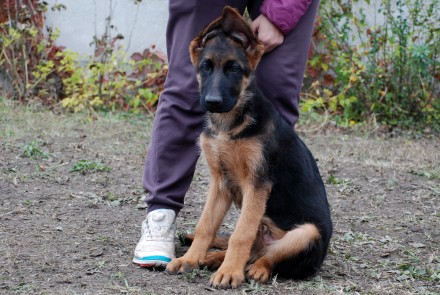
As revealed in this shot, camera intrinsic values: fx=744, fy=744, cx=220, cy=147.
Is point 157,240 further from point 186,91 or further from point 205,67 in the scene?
point 205,67

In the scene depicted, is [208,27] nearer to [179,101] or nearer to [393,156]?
[179,101]

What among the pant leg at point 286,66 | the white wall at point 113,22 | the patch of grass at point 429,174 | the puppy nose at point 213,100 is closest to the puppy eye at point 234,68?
the puppy nose at point 213,100

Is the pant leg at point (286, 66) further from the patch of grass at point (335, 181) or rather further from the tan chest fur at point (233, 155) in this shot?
the patch of grass at point (335, 181)

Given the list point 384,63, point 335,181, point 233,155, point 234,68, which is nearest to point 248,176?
point 233,155

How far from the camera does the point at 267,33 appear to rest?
4.11 metres

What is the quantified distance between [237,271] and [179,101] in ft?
3.48

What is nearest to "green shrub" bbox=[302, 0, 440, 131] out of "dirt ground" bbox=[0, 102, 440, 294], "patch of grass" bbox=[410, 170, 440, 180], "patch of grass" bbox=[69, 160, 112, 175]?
"dirt ground" bbox=[0, 102, 440, 294]

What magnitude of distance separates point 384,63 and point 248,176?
18.6 feet

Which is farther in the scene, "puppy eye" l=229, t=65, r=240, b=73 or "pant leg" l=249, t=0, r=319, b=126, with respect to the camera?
"pant leg" l=249, t=0, r=319, b=126

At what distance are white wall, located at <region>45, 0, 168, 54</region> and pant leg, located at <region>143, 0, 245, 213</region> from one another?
5649 mm

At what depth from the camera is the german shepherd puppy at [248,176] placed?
12.8ft

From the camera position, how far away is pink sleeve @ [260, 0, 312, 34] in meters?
4.06

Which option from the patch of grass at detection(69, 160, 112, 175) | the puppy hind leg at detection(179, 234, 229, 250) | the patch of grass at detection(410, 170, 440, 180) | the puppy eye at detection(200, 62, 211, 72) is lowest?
the puppy hind leg at detection(179, 234, 229, 250)

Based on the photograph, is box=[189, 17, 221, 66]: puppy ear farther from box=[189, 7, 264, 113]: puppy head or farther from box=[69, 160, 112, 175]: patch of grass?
box=[69, 160, 112, 175]: patch of grass
